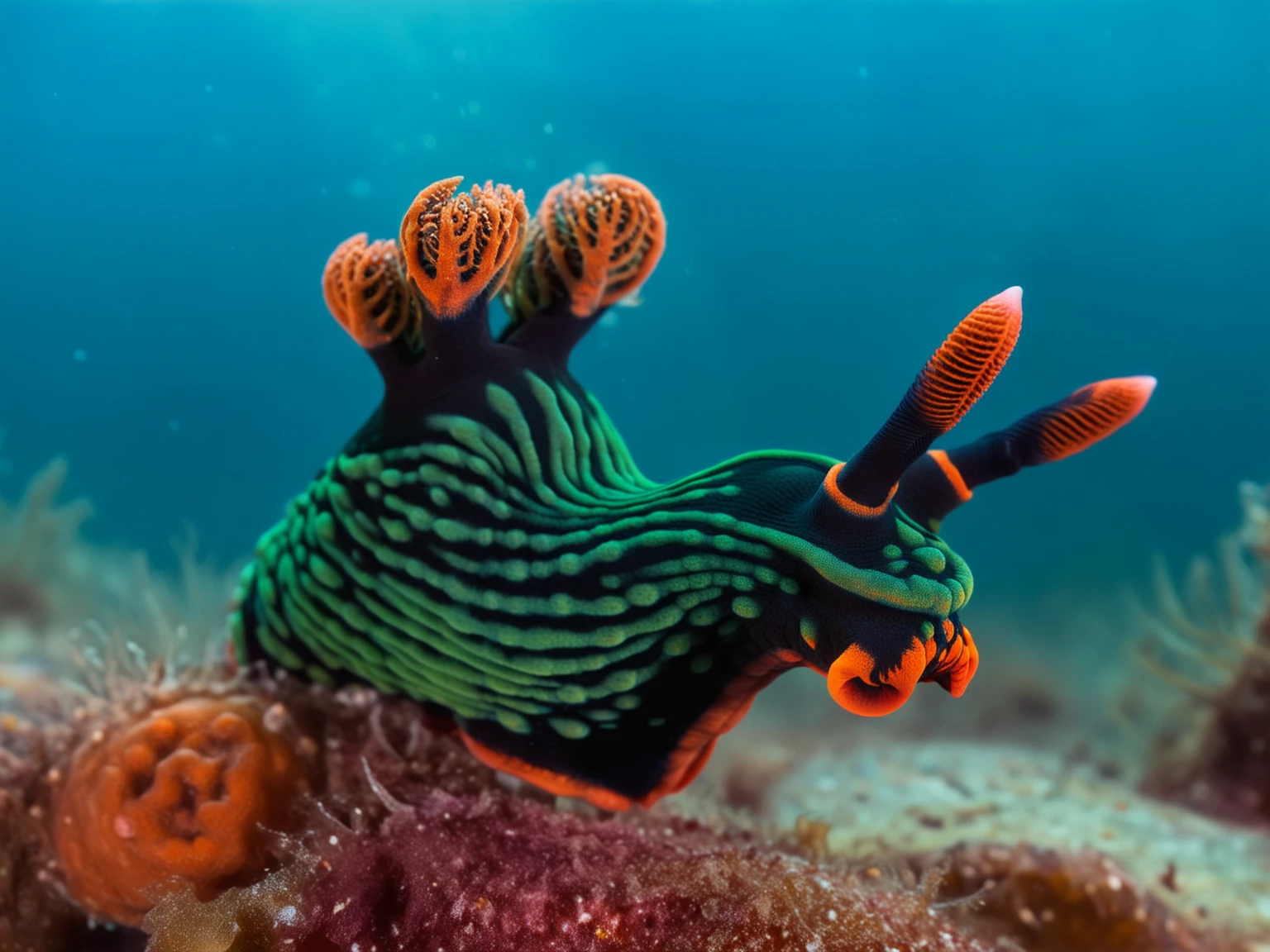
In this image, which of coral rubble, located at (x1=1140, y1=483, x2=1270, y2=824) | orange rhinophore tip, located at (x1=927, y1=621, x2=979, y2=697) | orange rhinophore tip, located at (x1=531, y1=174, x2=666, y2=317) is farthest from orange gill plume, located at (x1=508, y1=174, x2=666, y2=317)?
coral rubble, located at (x1=1140, y1=483, x2=1270, y2=824)

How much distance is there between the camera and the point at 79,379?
11328 mm

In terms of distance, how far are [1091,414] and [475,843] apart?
2.00 m

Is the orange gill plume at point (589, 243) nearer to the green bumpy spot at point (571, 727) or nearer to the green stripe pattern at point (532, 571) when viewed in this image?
the green stripe pattern at point (532, 571)

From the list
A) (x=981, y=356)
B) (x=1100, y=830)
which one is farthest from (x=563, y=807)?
(x=1100, y=830)

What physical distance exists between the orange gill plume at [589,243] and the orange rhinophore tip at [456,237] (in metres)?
0.39

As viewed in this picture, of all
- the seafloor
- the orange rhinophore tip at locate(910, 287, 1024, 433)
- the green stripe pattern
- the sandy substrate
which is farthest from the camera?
the sandy substrate

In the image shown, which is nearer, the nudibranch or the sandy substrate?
the nudibranch

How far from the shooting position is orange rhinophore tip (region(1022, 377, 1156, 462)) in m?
2.25

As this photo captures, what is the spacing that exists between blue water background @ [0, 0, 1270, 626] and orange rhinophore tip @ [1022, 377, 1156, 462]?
799cm

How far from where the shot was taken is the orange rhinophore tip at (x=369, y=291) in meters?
2.62

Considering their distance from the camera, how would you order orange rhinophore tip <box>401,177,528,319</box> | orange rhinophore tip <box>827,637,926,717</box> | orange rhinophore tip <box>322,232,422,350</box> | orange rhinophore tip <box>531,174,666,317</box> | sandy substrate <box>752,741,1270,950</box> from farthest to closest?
sandy substrate <box>752,741,1270,950</box> < orange rhinophore tip <box>531,174,666,317</box> < orange rhinophore tip <box>322,232,422,350</box> < orange rhinophore tip <box>401,177,528,319</box> < orange rhinophore tip <box>827,637,926,717</box>

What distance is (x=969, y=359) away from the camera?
166 cm

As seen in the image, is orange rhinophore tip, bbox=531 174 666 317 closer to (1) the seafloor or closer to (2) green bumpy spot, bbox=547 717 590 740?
(2) green bumpy spot, bbox=547 717 590 740

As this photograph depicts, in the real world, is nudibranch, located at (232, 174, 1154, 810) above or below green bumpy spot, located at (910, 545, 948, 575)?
below
